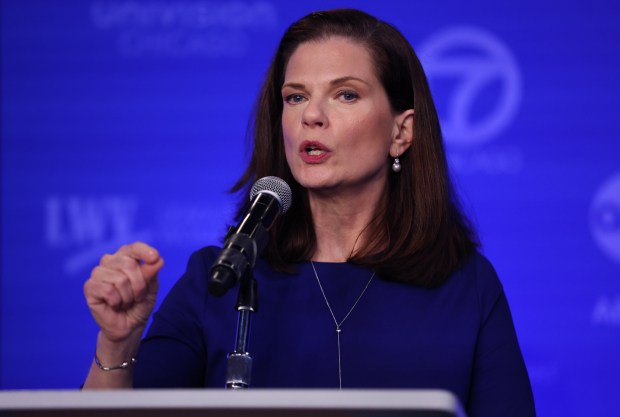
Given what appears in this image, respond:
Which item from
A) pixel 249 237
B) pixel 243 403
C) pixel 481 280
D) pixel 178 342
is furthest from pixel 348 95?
pixel 243 403

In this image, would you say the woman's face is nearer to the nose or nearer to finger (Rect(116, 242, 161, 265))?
the nose

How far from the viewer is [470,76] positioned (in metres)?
3.43

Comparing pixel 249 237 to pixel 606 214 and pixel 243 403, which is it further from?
pixel 606 214

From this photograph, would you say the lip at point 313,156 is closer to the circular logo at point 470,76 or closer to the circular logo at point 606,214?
the circular logo at point 470,76

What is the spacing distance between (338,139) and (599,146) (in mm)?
1535

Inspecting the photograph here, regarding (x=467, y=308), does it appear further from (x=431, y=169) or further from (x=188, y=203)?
(x=188, y=203)

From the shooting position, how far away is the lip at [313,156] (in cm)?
211

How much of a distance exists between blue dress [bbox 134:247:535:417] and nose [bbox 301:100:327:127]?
383mm

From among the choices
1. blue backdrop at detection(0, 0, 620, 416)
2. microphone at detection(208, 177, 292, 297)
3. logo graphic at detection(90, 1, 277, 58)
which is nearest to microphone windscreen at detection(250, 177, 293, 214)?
microphone at detection(208, 177, 292, 297)

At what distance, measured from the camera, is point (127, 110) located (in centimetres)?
353

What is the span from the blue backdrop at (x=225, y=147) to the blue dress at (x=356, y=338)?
1.13 meters

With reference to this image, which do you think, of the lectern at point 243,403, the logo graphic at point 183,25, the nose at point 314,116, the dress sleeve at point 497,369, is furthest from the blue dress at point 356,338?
the logo graphic at point 183,25

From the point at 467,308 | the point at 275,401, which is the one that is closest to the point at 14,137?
the point at 467,308

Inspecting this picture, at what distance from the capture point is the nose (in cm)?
209
